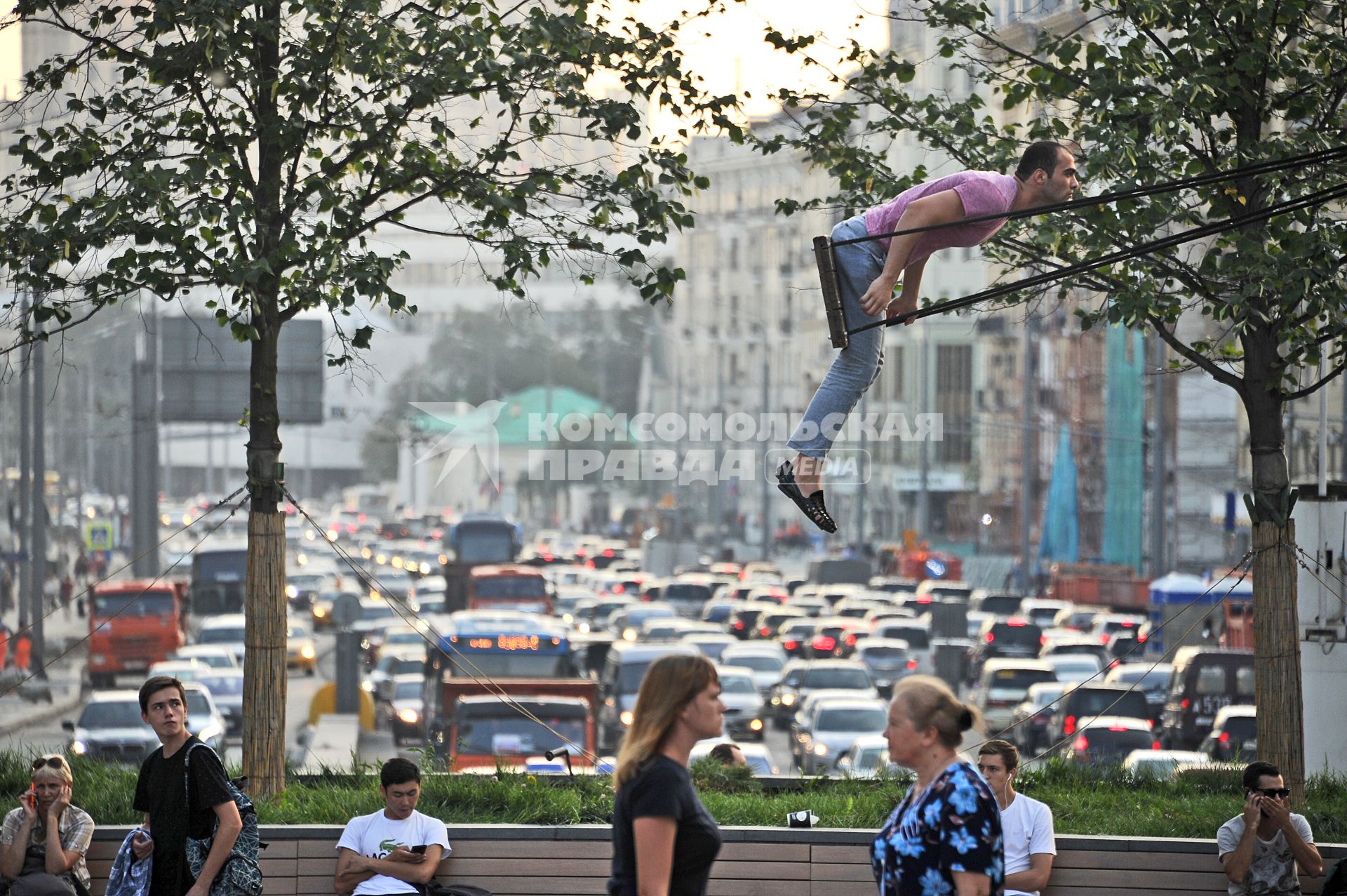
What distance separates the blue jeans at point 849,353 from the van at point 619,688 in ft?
64.9

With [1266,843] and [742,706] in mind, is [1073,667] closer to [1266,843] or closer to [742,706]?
[742,706]

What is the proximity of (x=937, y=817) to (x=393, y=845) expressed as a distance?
4357mm

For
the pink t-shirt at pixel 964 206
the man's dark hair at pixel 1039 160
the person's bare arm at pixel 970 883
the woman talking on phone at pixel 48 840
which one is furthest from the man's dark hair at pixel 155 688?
the man's dark hair at pixel 1039 160

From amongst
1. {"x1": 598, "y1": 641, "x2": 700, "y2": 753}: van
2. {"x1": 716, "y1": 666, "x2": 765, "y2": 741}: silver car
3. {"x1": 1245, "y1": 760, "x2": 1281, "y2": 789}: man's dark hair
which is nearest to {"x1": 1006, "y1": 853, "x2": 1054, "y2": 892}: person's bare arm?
{"x1": 1245, "y1": 760, "x2": 1281, "y2": 789}: man's dark hair

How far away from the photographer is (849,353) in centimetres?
713

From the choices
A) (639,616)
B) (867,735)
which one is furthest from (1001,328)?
(867,735)

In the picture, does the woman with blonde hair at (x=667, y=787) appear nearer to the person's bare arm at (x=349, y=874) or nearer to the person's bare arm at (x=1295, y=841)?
the person's bare arm at (x=349, y=874)

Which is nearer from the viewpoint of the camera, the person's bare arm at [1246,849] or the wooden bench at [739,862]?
the person's bare arm at [1246,849]

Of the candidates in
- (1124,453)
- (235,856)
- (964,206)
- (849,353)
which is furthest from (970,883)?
(1124,453)

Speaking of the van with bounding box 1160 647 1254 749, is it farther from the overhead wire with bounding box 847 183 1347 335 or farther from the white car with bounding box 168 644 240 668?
the overhead wire with bounding box 847 183 1347 335

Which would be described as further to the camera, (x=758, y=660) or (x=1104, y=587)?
(x=1104, y=587)

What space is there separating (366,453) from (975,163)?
13784cm

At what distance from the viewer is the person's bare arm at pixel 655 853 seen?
4801 mm

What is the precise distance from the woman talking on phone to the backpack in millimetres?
1724
